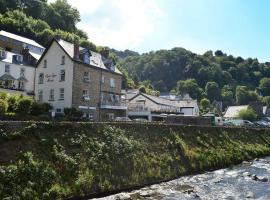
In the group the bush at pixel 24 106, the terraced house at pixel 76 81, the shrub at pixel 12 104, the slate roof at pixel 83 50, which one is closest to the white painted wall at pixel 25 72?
the terraced house at pixel 76 81

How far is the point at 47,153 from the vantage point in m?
27.3

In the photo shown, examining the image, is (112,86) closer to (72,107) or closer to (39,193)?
(72,107)

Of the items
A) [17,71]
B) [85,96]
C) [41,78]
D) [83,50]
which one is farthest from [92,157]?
[17,71]

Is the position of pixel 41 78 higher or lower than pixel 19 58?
lower

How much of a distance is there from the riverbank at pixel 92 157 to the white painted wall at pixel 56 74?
2194 cm

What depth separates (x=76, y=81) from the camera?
2319 inches

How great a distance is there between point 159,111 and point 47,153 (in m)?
59.7

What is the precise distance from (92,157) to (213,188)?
1137 centimetres

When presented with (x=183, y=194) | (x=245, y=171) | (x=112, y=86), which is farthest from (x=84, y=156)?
(x=112, y=86)

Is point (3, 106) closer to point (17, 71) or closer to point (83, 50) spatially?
point (83, 50)

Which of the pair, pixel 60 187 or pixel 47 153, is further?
pixel 47 153

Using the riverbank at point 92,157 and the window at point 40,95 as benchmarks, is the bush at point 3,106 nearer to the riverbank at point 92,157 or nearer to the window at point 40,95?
the riverbank at point 92,157

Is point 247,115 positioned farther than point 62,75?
Yes

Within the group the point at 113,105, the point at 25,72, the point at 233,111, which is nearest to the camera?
the point at 113,105
